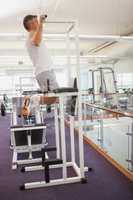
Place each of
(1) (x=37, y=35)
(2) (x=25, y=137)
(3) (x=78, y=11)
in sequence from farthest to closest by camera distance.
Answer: (3) (x=78, y=11) → (2) (x=25, y=137) → (1) (x=37, y=35)

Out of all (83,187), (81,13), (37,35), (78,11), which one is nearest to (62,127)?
(83,187)

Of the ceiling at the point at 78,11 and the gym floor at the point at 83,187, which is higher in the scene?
the ceiling at the point at 78,11

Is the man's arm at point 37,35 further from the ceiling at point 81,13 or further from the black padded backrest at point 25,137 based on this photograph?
the black padded backrest at point 25,137

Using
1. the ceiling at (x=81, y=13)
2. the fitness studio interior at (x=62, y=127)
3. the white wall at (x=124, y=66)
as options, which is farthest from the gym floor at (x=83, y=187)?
the white wall at (x=124, y=66)

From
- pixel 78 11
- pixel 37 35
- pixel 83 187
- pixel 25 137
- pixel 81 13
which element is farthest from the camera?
Answer: pixel 81 13

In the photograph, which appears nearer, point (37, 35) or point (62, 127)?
point (37, 35)

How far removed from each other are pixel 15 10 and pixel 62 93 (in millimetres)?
3245

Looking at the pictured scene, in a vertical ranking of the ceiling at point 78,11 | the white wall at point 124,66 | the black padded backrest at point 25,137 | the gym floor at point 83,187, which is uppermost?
the ceiling at point 78,11

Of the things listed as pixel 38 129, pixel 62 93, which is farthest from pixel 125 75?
pixel 62 93

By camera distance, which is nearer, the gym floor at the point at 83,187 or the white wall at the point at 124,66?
the gym floor at the point at 83,187

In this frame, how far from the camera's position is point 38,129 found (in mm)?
3738

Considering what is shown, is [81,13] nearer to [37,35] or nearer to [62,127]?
[37,35]

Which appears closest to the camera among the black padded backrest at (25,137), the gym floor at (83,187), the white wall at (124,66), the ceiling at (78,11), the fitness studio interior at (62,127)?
the gym floor at (83,187)

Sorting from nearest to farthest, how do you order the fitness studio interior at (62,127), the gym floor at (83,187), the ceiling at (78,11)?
the gym floor at (83,187)
the fitness studio interior at (62,127)
the ceiling at (78,11)
